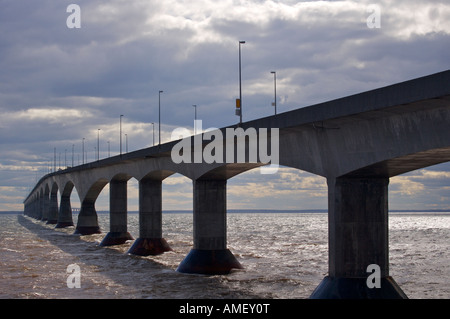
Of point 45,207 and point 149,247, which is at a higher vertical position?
point 45,207

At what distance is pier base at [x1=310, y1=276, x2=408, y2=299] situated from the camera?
2230cm

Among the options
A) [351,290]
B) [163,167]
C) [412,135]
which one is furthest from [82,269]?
[412,135]

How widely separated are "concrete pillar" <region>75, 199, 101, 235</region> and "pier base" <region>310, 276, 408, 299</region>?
59.0 metres

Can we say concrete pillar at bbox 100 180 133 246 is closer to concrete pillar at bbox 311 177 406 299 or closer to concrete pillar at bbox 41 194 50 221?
concrete pillar at bbox 311 177 406 299

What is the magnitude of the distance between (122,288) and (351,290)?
511 inches

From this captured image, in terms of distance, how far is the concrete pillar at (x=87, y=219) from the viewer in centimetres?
7812

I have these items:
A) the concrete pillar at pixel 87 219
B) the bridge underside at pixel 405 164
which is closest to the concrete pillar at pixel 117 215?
the concrete pillar at pixel 87 219

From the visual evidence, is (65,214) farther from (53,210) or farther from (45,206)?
(45,206)

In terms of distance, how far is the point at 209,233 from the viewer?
121 feet
